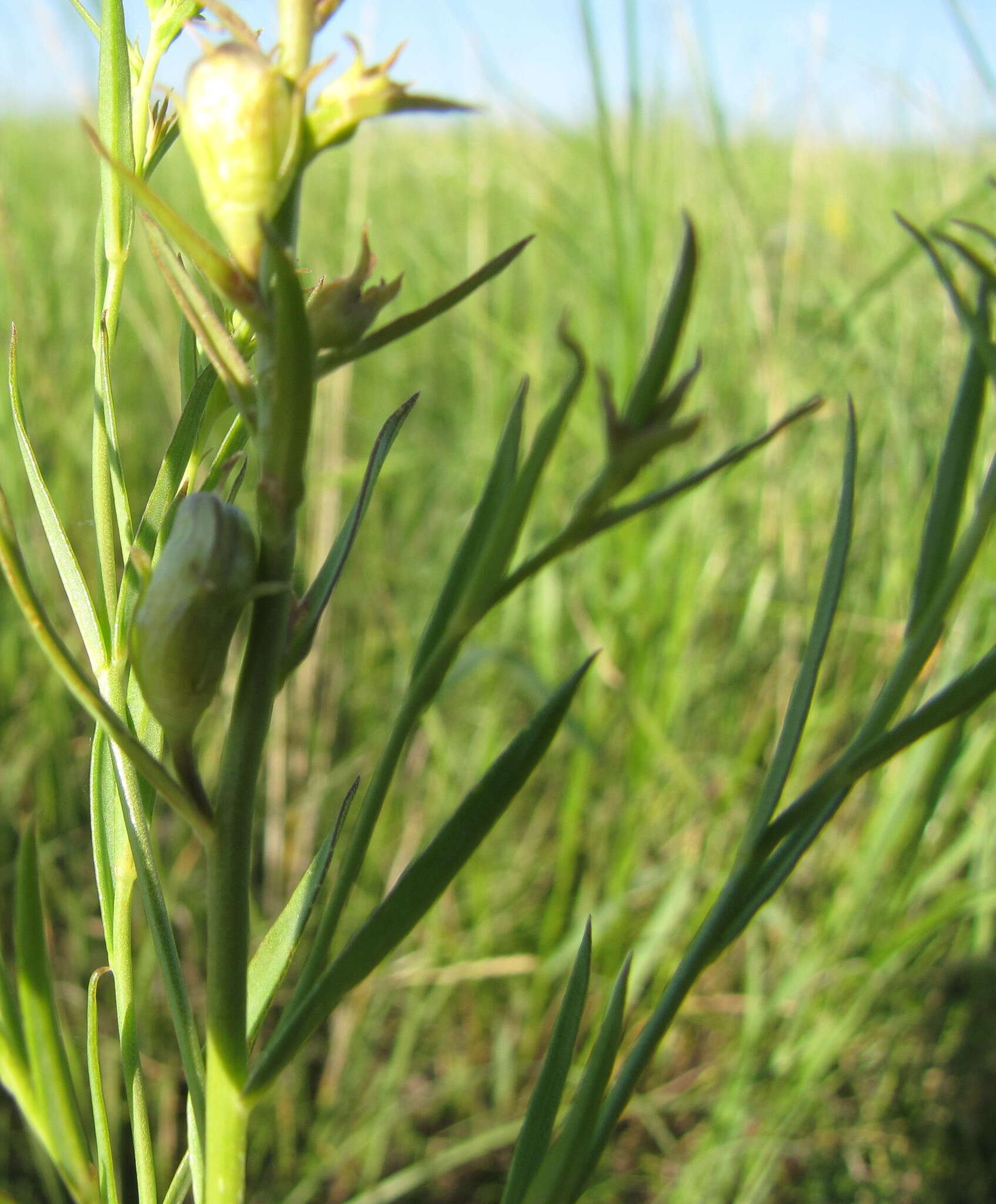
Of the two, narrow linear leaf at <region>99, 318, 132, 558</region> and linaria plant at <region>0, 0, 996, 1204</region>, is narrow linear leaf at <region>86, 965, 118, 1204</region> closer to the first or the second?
linaria plant at <region>0, 0, 996, 1204</region>

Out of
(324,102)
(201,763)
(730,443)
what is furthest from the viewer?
(730,443)

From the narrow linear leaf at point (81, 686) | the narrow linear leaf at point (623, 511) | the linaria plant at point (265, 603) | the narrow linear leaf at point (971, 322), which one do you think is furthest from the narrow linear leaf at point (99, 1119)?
the narrow linear leaf at point (971, 322)

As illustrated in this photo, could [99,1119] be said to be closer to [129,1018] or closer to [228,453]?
[129,1018]

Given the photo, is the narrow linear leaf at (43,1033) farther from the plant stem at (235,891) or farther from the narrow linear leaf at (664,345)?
the narrow linear leaf at (664,345)

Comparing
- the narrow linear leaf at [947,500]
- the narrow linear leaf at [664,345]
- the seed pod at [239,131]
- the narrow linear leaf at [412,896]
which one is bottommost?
the narrow linear leaf at [412,896]

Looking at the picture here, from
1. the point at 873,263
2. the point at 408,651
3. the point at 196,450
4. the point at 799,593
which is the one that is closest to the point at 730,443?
the point at 799,593

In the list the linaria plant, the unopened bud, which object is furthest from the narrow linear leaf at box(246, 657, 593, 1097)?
the unopened bud

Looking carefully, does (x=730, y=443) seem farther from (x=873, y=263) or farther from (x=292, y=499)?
(x=292, y=499)
